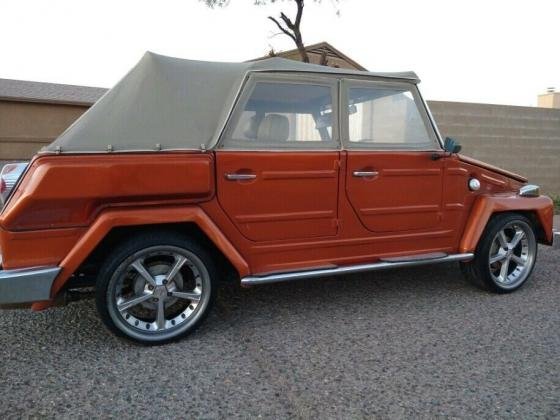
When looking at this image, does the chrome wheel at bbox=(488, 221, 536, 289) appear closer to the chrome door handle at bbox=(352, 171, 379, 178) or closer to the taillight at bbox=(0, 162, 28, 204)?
the chrome door handle at bbox=(352, 171, 379, 178)

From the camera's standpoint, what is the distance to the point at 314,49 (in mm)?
12602

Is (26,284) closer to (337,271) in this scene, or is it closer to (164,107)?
(164,107)

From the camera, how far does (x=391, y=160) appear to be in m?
3.56

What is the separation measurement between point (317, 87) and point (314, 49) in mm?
9846

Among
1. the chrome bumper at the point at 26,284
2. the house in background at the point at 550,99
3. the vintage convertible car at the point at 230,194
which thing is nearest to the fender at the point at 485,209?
the vintage convertible car at the point at 230,194

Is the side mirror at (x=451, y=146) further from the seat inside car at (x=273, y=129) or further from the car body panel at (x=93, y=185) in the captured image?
the car body panel at (x=93, y=185)

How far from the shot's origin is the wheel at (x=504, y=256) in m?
3.96

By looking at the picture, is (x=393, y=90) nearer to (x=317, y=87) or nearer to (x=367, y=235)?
(x=317, y=87)

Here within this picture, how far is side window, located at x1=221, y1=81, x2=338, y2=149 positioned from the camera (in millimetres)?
3187

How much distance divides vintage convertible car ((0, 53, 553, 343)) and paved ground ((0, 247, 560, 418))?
1.04ft

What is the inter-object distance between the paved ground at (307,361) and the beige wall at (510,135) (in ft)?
20.9

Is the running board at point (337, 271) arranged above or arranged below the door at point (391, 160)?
below

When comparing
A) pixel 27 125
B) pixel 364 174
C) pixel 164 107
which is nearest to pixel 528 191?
pixel 364 174

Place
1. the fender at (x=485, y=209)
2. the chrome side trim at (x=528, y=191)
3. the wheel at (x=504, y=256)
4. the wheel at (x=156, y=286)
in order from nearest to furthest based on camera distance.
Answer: the wheel at (x=156, y=286), the fender at (x=485, y=209), the wheel at (x=504, y=256), the chrome side trim at (x=528, y=191)
